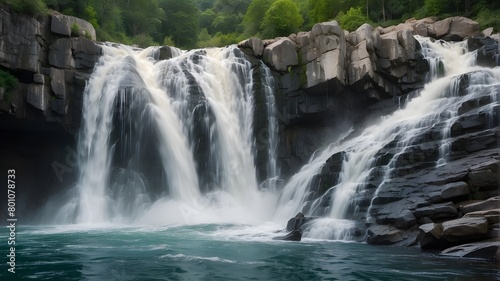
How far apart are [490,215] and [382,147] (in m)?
6.93

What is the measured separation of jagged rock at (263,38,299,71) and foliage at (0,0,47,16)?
42.4 feet

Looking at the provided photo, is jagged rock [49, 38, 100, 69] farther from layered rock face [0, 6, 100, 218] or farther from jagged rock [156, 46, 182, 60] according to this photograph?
jagged rock [156, 46, 182, 60]

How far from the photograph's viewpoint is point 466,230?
Result: 443 inches

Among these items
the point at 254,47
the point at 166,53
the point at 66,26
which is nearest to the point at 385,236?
the point at 254,47

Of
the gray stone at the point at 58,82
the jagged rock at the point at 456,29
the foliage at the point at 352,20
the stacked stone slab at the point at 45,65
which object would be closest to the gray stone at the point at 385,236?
the stacked stone slab at the point at 45,65

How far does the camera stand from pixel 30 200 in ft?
79.3

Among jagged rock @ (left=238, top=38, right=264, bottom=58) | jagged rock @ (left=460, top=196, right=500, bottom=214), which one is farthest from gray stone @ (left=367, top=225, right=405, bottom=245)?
jagged rock @ (left=238, top=38, right=264, bottom=58)

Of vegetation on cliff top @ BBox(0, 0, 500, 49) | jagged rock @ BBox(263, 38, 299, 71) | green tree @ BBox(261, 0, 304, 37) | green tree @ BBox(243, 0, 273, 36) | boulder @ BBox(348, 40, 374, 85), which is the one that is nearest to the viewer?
boulder @ BBox(348, 40, 374, 85)

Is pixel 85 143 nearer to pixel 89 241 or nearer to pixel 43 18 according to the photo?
pixel 43 18

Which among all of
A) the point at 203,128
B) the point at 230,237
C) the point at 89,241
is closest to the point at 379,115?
the point at 203,128

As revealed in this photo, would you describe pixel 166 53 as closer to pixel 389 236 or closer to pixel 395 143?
pixel 395 143

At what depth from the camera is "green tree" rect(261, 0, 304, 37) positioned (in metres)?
39.9

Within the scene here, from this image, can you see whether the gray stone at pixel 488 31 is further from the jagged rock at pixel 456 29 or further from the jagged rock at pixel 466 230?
the jagged rock at pixel 466 230

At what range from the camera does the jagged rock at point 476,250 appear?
1020 cm
